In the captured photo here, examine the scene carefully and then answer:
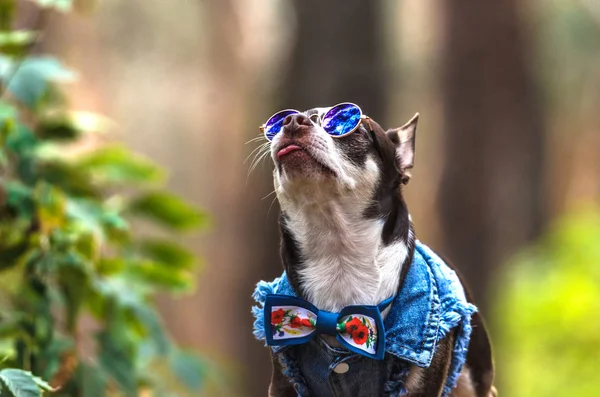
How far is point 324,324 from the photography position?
10.8ft

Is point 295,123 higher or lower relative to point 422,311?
higher

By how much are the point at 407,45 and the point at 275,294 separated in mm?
18240

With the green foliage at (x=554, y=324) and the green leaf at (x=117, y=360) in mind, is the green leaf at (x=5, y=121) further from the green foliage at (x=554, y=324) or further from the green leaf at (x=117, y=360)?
the green foliage at (x=554, y=324)

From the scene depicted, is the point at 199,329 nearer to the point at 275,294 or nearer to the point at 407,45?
the point at 407,45

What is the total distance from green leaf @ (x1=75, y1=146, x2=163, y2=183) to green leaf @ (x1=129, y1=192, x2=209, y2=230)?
0.11m

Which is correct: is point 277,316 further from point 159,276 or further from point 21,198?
point 159,276

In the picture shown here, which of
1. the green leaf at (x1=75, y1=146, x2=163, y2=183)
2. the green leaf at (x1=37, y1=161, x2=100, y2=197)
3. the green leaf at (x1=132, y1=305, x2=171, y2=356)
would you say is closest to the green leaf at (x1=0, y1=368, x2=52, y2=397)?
the green leaf at (x1=132, y1=305, x2=171, y2=356)

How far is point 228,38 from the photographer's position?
15.1 m

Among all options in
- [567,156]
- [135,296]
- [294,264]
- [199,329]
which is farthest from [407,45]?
[294,264]

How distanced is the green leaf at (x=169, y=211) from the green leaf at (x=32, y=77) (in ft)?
2.62

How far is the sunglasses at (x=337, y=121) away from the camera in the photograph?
→ 3188 mm

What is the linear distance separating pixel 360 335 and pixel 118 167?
2.44 m

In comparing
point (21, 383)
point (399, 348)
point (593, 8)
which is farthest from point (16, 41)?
point (593, 8)

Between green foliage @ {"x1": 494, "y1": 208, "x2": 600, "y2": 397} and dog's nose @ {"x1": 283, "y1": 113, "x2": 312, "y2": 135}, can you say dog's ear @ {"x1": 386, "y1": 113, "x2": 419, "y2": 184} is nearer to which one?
dog's nose @ {"x1": 283, "y1": 113, "x2": 312, "y2": 135}
